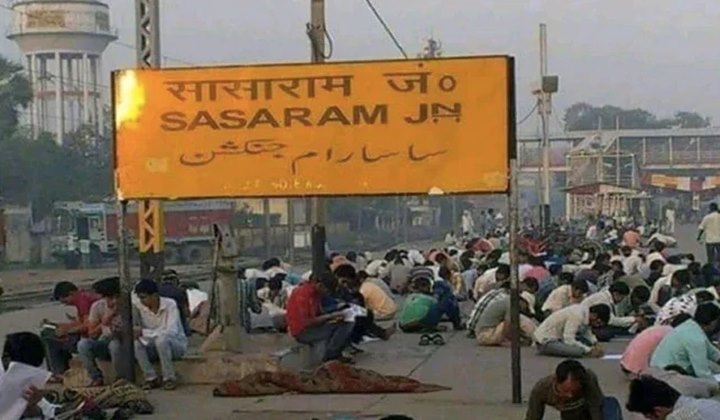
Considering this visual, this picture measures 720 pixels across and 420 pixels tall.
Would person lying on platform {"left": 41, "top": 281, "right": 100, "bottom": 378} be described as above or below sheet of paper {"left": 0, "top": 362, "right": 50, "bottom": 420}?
below

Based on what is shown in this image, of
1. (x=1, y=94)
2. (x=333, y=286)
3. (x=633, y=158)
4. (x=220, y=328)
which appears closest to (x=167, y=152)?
(x=220, y=328)

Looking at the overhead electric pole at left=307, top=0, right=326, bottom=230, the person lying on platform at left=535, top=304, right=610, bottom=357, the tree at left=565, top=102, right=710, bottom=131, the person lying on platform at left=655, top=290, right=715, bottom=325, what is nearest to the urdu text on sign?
the person lying on platform at left=655, top=290, right=715, bottom=325

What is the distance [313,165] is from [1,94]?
49088 mm

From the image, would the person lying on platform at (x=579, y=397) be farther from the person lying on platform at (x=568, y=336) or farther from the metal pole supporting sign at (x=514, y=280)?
the person lying on platform at (x=568, y=336)

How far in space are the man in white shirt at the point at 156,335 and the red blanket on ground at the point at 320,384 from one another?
587 millimetres

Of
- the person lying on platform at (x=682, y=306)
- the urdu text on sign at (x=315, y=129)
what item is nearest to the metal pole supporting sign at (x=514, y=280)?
the urdu text on sign at (x=315, y=129)

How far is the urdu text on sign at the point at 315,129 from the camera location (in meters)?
11.1

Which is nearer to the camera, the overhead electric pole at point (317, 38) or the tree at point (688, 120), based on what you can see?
the overhead electric pole at point (317, 38)

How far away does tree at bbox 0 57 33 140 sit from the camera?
5828 cm

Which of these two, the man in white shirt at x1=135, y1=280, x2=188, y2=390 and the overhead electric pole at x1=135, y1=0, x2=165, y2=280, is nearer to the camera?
the man in white shirt at x1=135, y1=280, x2=188, y2=390

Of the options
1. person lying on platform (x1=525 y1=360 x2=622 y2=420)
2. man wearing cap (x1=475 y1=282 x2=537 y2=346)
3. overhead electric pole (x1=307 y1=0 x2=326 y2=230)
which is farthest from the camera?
overhead electric pole (x1=307 y1=0 x2=326 y2=230)

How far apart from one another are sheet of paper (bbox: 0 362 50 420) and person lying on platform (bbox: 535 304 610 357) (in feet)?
26.2

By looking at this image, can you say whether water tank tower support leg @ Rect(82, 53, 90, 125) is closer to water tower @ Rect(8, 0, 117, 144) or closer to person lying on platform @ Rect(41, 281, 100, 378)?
water tower @ Rect(8, 0, 117, 144)

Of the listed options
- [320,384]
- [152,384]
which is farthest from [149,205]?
[320,384]
